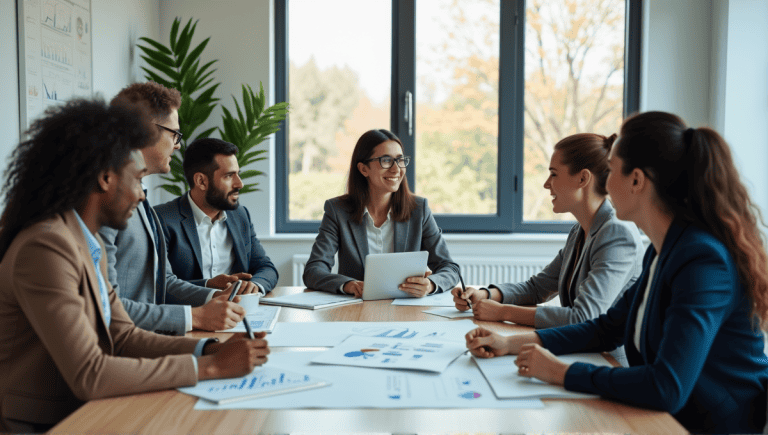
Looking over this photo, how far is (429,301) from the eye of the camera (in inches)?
86.3

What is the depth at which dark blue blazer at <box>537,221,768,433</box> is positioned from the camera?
1104 millimetres

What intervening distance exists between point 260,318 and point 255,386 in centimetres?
67

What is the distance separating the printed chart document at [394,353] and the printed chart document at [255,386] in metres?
0.13

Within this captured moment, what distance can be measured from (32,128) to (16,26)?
1.63 metres

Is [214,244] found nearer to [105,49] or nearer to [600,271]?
[105,49]

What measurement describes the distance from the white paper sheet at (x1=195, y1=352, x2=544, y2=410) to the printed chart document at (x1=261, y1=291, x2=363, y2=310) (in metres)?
0.73

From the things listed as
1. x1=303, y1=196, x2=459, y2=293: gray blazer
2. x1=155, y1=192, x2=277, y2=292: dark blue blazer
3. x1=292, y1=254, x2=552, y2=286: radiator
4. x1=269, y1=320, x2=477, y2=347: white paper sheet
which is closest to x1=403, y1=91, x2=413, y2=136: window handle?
x1=292, y1=254, x2=552, y2=286: radiator

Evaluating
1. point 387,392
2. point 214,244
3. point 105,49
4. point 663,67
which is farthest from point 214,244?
point 663,67

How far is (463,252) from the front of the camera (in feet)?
13.6

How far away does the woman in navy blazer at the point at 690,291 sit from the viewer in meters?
1.12

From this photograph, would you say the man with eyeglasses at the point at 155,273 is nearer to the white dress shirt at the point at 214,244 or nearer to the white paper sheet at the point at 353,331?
the white paper sheet at the point at 353,331

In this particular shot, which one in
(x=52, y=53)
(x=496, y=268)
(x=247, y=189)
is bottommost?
(x=496, y=268)

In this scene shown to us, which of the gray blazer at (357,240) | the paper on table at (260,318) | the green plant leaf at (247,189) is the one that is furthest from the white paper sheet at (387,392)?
the green plant leaf at (247,189)

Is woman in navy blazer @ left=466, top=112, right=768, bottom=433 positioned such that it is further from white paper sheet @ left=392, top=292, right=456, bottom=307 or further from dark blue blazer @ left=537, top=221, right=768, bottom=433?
white paper sheet @ left=392, top=292, right=456, bottom=307
